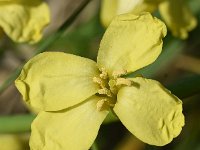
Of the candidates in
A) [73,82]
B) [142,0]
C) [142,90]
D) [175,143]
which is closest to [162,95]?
[142,90]

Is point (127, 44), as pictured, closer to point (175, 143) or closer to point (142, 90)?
point (142, 90)

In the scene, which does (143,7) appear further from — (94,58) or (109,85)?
(94,58)

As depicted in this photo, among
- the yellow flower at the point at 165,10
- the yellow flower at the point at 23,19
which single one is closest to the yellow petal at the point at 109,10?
the yellow flower at the point at 165,10

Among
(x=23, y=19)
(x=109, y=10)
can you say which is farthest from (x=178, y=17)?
(x=23, y=19)

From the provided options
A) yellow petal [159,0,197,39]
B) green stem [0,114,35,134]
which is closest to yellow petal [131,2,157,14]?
yellow petal [159,0,197,39]

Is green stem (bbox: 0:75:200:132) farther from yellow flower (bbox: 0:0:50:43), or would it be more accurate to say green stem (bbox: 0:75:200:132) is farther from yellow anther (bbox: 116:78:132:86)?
yellow flower (bbox: 0:0:50:43)

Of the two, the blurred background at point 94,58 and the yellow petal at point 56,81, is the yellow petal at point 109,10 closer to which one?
the blurred background at point 94,58

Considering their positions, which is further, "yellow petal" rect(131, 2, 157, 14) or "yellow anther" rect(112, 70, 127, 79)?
"yellow petal" rect(131, 2, 157, 14)
